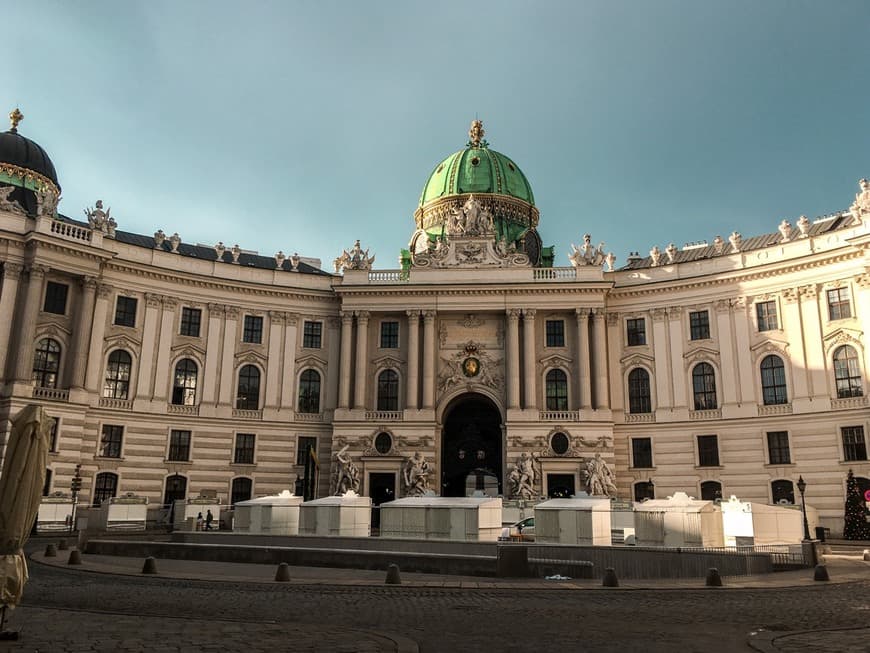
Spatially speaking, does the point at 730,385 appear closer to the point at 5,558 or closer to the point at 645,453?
the point at 645,453

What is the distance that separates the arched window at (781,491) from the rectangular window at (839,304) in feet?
35.3

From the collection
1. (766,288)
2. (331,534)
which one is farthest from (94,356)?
(766,288)

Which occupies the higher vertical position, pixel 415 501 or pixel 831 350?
pixel 831 350

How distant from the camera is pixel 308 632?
13.1 m

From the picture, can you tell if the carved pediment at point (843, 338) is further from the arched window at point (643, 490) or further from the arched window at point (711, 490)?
the arched window at point (643, 490)

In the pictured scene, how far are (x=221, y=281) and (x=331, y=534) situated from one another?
84.8 ft

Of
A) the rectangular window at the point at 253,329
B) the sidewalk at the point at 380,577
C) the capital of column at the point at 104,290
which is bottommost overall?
the sidewalk at the point at 380,577

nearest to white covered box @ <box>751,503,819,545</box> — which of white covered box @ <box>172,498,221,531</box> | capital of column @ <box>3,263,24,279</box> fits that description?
white covered box @ <box>172,498,221,531</box>

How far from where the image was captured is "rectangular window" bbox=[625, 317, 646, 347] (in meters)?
54.0

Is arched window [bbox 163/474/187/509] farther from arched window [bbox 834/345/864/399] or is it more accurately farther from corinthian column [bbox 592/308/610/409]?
arched window [bbox 834/345/864/399]

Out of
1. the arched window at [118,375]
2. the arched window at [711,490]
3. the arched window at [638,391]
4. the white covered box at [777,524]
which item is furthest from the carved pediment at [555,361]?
the arched window at [118,375]

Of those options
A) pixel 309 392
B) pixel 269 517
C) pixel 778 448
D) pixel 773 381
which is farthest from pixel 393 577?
pixel 773 381

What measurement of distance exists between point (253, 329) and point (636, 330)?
2780 cm

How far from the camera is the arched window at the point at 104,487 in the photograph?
46.7 meters
